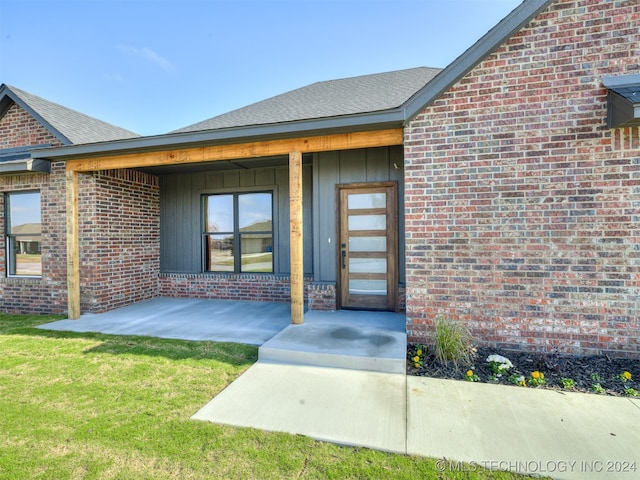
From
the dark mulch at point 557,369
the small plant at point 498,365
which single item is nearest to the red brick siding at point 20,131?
the dark mulch at point 557,369

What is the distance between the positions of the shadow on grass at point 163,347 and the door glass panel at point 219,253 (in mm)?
2965

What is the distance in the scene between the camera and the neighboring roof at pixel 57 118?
626 centimetres

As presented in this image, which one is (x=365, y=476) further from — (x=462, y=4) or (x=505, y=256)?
(x=462, y=4)

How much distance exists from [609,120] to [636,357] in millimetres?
2688

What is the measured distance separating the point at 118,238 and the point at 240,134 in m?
4.04

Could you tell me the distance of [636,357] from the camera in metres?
3.50

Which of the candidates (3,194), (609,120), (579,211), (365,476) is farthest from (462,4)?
(3,194)

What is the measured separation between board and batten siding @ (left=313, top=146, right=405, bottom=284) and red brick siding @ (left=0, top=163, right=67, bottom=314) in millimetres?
5103

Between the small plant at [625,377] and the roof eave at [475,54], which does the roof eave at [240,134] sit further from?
the small plant at [625,377]

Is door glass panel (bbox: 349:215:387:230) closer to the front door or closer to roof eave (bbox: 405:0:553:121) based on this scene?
the front door

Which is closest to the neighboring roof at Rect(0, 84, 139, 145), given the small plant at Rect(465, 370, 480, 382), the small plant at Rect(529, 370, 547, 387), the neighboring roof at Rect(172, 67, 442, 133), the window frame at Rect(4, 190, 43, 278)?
the window frame at Rect(4, 190, 43, 278)

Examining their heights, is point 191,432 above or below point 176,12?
below

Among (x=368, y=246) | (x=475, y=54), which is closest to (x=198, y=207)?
(x=368, y=246)

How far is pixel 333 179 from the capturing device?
220 inches
